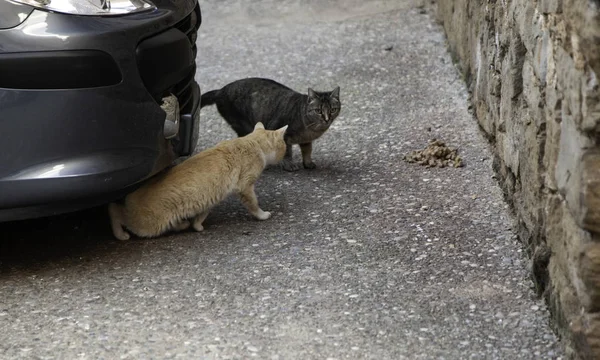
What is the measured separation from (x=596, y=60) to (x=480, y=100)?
3.60 meters

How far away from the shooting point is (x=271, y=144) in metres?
5.63

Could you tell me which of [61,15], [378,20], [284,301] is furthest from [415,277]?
[378,20]

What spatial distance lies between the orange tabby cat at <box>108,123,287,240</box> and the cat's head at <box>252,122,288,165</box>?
7.1 inches

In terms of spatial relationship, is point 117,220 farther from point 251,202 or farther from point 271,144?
point 271,144

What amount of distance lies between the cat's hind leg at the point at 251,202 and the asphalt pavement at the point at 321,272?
0.21 feet

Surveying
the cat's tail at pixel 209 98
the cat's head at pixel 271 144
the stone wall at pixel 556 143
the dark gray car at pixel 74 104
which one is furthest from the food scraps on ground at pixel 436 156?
the dark gray car at pixel 74 104

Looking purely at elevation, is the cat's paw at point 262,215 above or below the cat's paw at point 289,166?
above

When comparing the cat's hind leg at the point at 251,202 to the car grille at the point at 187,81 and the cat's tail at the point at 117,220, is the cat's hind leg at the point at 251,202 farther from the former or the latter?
the cat's tail at the point at 117,220

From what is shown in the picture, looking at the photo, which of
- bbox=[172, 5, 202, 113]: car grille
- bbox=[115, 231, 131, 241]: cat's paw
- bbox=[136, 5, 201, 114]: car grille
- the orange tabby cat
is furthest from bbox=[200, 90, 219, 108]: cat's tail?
bbox=[115, 231, 131, 241]: cat's paw

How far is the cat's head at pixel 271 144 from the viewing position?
18.3 ft

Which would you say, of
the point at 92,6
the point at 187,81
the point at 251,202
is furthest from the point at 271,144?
the point at 92,6

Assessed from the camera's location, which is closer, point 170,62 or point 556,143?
point 556,143

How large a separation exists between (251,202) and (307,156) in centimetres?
122

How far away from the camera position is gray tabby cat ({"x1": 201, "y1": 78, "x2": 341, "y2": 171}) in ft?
20.9
